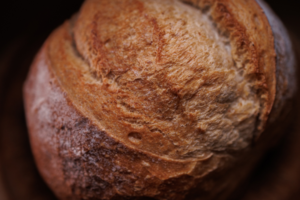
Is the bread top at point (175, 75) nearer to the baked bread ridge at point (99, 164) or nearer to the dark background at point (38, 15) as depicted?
the baked bread ridge at point (99, 164)

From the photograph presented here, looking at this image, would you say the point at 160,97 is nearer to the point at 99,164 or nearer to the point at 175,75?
the point at 175,75

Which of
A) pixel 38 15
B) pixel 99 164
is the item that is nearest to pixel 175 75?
pixel 99 164

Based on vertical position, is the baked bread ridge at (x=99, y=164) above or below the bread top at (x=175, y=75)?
below

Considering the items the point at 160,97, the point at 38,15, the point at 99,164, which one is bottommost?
the point at 99,164

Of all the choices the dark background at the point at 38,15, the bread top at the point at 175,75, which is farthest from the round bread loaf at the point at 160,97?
the dark background at the point at 38,15

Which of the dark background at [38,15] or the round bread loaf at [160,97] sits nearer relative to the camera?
the round bread loaf at [160,97]

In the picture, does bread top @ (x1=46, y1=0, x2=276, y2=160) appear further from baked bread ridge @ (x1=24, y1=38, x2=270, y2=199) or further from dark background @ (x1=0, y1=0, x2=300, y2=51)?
dark background @ (x1=0, y1=0, x2=300, y2=51)

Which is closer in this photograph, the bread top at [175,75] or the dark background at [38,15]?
the bread top at [175,75]

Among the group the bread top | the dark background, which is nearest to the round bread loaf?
the bread top
